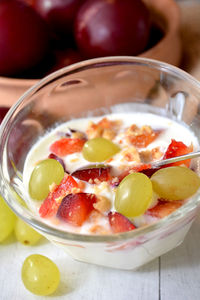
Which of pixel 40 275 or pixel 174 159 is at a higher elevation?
pixel 174 159

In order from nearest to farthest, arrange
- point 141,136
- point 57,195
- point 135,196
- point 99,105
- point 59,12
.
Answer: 1. point 135,196
2. point 57,195
3. point 141,136
4. point 99,105
5. point 59,12

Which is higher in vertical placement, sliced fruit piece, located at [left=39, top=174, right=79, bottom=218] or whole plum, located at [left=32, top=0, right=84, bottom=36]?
whole plum, located at [left=32, top=0, right=84, bottom=36]

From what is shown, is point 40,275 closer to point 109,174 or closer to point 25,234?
point 25,234

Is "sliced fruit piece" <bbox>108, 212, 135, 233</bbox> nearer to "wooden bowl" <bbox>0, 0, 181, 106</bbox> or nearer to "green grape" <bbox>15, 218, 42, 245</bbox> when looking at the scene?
"green grape" <bbox>15, 218, 42, 245</bbox>

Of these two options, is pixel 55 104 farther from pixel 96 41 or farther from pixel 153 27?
pixel 153 27

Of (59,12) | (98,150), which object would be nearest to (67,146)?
(98,150)

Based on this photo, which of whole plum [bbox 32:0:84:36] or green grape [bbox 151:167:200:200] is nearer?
green grape [bbox 151:167:200:200]

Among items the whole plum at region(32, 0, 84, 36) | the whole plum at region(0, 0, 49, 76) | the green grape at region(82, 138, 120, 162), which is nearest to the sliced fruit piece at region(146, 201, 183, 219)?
the green grape at region(82, 138, 120, 162)
